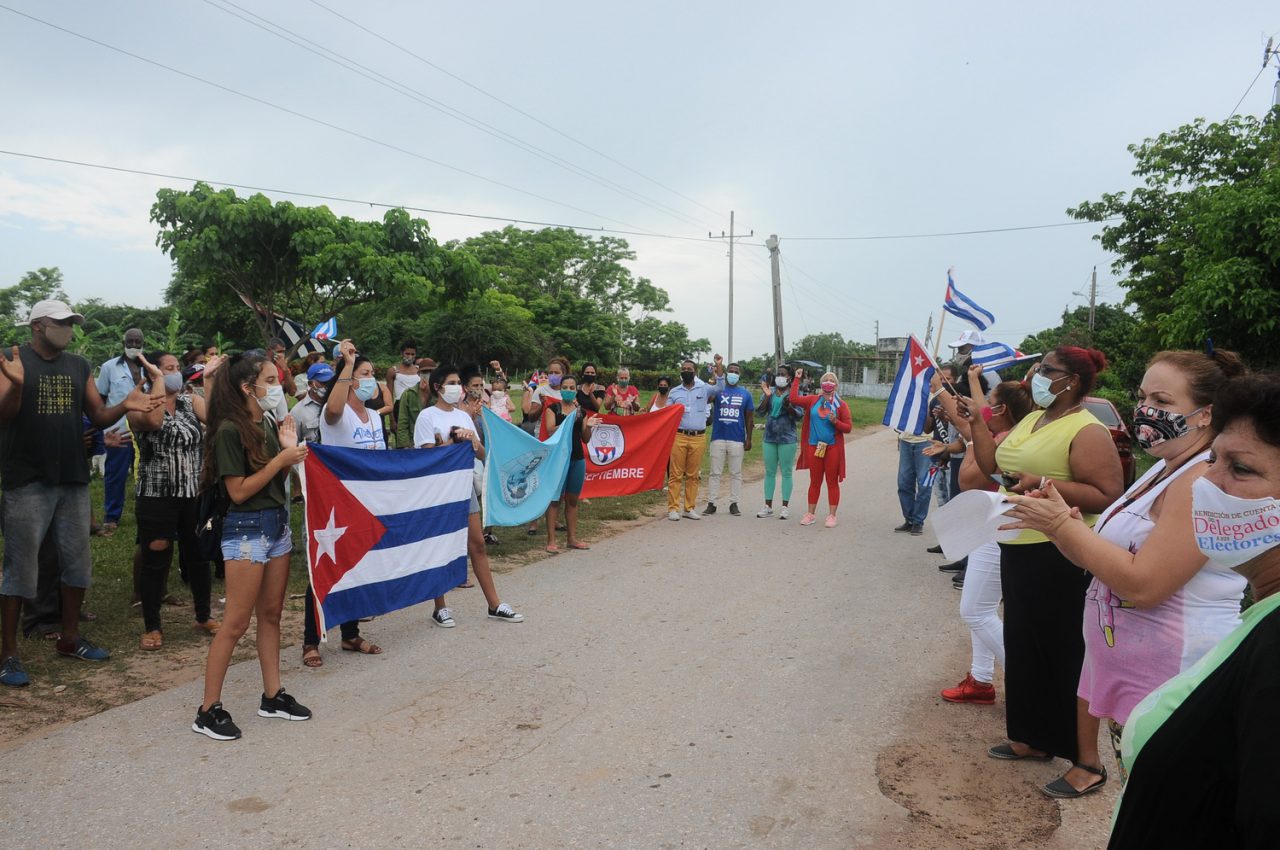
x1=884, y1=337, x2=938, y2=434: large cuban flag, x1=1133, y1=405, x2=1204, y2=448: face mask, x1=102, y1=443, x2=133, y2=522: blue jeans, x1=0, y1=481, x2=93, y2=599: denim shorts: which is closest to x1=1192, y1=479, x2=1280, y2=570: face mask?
x1=1133, y1=405, x2=1204, y2=448: face mask

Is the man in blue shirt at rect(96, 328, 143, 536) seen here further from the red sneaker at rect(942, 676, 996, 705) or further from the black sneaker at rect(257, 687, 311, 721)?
the red sneaker at rect(942, 676, 996, 705)

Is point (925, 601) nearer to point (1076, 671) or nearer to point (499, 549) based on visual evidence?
point (1076, 671)

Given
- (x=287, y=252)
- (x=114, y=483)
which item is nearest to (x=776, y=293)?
(x=287, y=252)

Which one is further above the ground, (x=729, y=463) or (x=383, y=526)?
(x=383, y=526)

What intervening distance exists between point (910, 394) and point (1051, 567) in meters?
4.62

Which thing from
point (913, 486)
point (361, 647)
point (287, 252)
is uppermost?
point (287, 252)

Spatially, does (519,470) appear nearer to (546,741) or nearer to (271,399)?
(271,399)

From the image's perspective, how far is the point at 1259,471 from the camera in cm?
188

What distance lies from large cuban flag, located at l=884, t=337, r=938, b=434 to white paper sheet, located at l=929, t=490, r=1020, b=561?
392cm

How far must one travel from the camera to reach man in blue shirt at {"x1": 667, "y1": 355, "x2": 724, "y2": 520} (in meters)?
11.5

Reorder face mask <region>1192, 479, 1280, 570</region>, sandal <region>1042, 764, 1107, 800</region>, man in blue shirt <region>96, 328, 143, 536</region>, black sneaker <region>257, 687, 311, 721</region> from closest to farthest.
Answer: face mask <region>1192, 479, 1280, 570</region> < sandal <region>1042, 764, 1107, 800</region> < black sneaker <region>257, 687, 311, 721</region> < man in blue shirt <region>96, 328, 143, 536</region>

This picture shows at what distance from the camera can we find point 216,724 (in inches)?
169

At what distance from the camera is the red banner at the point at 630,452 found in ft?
36.1

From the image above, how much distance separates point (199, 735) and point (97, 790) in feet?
2.00
